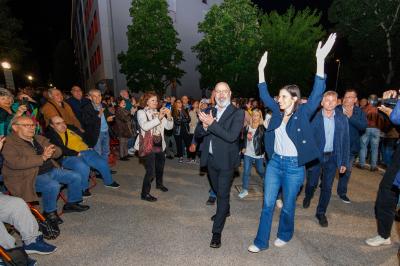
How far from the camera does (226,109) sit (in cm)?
367

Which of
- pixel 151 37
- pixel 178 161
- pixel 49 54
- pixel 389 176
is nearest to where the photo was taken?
pixel 389 176

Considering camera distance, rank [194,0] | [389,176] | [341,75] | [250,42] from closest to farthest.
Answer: [389,176] < [250,42] < [341,75] < [194,0]

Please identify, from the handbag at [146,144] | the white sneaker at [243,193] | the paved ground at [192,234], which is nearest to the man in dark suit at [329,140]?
the paved ground at [192,234]

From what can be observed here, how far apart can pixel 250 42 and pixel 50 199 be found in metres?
21.5

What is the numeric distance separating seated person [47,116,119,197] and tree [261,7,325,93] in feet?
78.0

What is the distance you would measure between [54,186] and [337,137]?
15.6ft

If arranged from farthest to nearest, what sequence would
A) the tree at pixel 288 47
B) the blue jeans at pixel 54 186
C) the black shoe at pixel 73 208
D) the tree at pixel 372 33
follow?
the tree at pixel 288 47 < the tree at pixel 372 33 < the black shoe at pixel 73 208 < the blue jeans at pixel 54 186

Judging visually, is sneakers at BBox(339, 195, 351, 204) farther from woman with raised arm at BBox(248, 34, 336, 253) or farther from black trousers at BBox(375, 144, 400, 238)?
woman with raised arm at BBox(248, 34, 336, 253)

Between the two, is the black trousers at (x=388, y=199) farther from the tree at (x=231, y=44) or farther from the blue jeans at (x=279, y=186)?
the tree at (x=231, y=44)

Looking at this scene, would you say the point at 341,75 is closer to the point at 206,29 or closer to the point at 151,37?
the point at 206,29

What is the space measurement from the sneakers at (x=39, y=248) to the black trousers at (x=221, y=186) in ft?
7.64

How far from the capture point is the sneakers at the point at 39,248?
3.61 metres

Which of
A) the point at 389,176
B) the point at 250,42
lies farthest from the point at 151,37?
the point at 389,176

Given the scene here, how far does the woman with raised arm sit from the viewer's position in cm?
327
